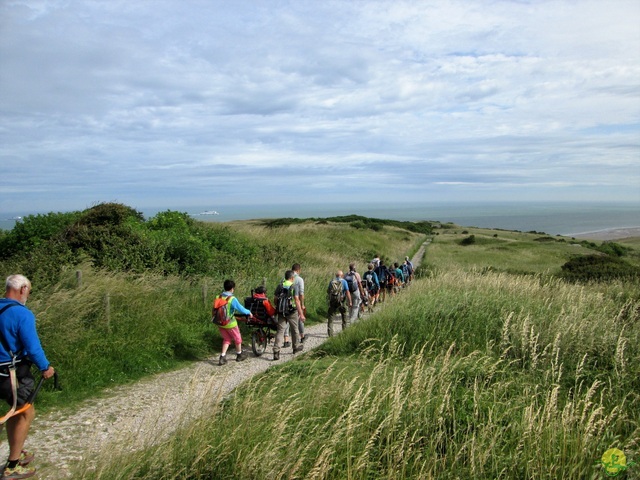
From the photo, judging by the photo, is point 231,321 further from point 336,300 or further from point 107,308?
point 336,300

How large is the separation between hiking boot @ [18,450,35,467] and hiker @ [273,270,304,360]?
570 centimetres

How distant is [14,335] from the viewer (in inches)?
193

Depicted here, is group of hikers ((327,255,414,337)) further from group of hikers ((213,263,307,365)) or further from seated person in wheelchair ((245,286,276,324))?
seated person in wheelchair ((245,286,276,324))

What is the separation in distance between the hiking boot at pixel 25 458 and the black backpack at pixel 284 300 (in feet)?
Answer: 19.4

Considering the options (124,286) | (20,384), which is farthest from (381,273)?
(20,384)

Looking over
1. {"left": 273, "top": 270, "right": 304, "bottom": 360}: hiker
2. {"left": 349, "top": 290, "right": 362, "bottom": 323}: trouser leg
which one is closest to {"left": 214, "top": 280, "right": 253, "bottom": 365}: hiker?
{"left": 273, "top": 270, "right": 304, "bottom": 360}: hiker

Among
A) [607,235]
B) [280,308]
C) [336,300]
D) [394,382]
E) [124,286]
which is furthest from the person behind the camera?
[607,235]

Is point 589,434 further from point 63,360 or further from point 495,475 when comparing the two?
point 63,360

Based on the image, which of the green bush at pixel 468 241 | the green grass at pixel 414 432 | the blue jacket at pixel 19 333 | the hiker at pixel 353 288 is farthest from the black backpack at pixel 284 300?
the green bush at pixel 468 241

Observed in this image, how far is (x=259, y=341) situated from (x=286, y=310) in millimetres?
1097

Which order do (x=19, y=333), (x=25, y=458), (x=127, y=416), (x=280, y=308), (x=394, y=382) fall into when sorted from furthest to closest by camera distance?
(x=280, y=308) < (x=127, y=416) < (x=394, y=382) < (x=25, y=458) < (x=19, y=333)

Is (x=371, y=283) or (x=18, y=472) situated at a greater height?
(x=371, y=283)

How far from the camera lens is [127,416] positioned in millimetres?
6965

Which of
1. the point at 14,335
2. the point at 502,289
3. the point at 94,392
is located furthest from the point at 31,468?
the point at 502,289
